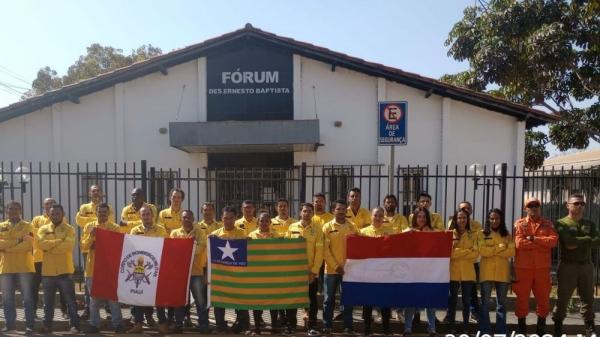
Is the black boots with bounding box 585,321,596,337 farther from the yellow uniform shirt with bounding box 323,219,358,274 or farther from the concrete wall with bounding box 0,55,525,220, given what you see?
the concrete wall with bounding box 0,55,525,220

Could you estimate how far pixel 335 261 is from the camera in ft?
19.0

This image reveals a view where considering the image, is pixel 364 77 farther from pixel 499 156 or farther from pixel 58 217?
pixel 58 217

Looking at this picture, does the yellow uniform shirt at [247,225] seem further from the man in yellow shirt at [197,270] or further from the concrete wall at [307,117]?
the concrete wall at [307,117]

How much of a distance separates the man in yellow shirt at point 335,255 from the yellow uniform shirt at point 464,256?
4.07 ft

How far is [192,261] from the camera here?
5.74m

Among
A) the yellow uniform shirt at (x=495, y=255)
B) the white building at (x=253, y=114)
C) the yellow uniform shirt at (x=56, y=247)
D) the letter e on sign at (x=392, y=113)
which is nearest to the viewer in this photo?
the yellow uniform shirt at (x=495, y=255)

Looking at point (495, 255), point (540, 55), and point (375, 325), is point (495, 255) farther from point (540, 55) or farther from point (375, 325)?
point (540, 55)

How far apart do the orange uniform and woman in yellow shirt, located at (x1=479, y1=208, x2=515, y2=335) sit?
0.14 metres

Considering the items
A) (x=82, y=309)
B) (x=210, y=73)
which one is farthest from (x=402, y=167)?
(x=82, y=309)

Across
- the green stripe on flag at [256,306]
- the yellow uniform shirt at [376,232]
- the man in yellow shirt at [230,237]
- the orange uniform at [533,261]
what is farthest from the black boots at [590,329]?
the man in yellow shirt at [230,237]

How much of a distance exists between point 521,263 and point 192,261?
4039mm

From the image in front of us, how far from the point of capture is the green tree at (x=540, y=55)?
37.1ft

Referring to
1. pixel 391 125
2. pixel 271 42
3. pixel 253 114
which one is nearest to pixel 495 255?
pixel 391 125

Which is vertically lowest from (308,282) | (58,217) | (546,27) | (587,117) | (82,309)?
(82,309)
